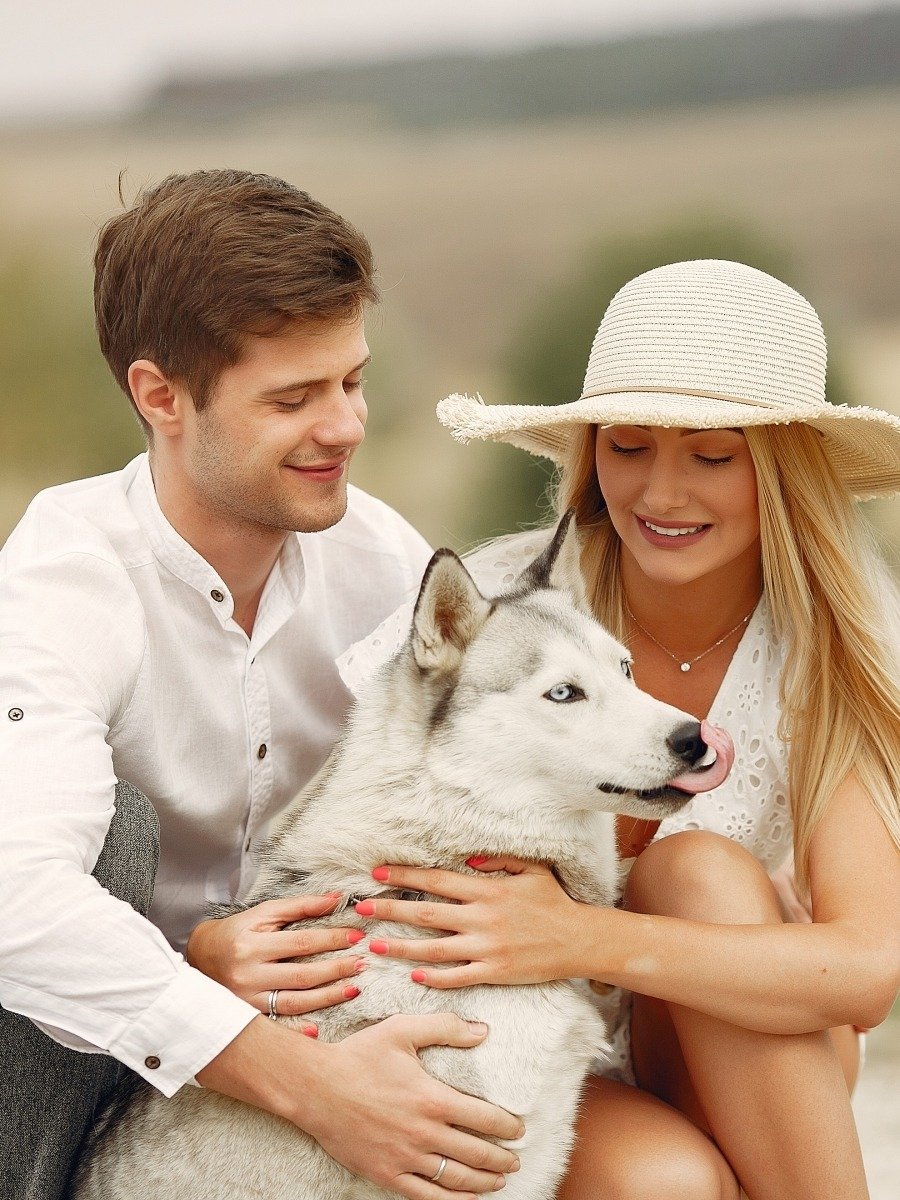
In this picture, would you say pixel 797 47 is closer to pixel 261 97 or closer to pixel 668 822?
pixel 261 97

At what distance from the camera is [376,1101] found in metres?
1.67

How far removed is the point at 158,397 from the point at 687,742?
47.1 inches

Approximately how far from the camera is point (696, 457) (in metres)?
2.20

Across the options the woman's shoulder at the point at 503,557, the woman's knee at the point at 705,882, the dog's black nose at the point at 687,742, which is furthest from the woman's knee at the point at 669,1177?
the woman's shoulder at the point at 503,557

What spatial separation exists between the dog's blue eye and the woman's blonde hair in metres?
0.55

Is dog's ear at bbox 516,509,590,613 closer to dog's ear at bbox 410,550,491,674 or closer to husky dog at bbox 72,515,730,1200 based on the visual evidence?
husky dog at bbox 72,515,730,1200

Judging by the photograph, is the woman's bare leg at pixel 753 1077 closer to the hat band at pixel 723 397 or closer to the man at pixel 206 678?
the man at pixel 206 678

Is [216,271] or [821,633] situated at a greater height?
[216,271]

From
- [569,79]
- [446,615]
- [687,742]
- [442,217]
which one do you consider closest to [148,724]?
[446,615]

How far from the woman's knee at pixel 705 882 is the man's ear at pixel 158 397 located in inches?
47.5

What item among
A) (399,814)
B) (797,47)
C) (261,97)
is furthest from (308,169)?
(399,814)

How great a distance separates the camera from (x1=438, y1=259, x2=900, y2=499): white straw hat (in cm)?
212

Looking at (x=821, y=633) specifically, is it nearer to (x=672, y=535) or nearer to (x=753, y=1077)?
(x=672, y=535)

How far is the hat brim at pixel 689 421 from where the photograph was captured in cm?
207
